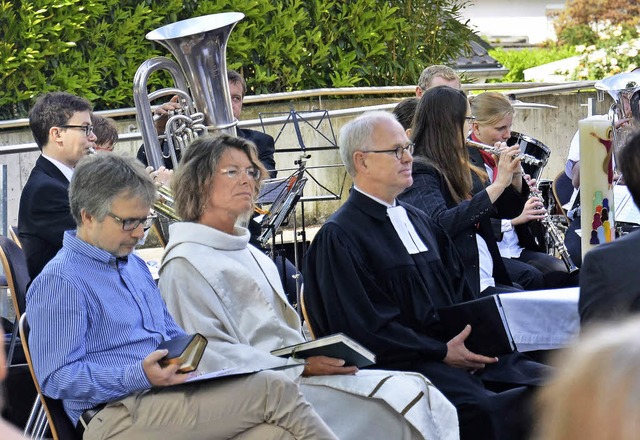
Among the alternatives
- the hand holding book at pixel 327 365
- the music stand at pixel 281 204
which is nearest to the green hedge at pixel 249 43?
the music stand at pixel 281 204

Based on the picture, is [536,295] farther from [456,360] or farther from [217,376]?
[217,376]

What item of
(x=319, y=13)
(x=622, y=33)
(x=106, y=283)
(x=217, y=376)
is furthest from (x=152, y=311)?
(x=622, y=33)

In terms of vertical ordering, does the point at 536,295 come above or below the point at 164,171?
below

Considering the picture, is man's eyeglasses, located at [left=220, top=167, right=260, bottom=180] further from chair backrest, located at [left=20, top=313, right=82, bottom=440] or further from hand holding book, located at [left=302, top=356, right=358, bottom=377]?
chair backrest, located at [left=20, top=313, right=82, bottom=440]

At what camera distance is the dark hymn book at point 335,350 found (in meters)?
3.61

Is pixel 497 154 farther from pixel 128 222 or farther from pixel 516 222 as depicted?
pixel 128 222

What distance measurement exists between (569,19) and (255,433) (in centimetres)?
2920

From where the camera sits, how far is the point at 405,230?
4398mm

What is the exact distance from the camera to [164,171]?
5.29m

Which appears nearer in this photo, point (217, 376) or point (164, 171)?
point (217, 376)

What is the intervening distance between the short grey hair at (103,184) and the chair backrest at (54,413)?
0.45m

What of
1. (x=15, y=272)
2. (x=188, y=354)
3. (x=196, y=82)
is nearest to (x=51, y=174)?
(x=15, y=272)

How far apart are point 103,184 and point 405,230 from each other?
1.32 metres

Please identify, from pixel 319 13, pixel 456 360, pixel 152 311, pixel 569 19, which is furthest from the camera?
pixel 569 19
